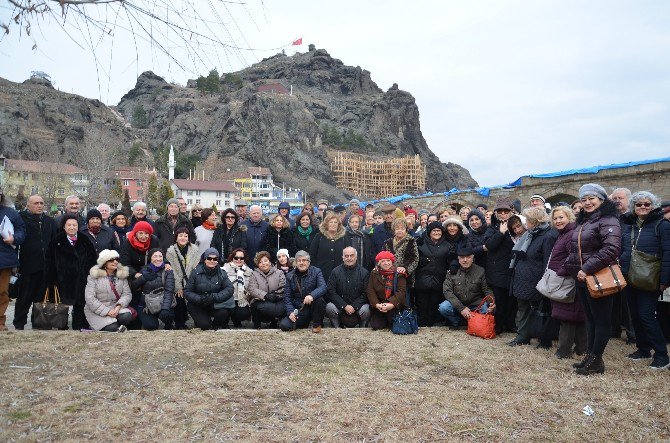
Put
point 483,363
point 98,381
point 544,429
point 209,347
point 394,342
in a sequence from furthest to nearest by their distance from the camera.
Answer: point 394,342 → point 209,347 → point 483,363 → point 98,381 → point 544,429

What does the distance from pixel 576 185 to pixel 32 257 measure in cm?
1591

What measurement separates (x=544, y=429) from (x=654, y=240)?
279 cm

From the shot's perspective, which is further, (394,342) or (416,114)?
(416,114)

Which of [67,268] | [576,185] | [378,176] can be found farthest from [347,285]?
[378,176]

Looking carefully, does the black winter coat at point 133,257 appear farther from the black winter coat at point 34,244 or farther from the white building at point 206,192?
the white building at point 206,192

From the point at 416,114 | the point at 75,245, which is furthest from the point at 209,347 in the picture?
the point at 416,114

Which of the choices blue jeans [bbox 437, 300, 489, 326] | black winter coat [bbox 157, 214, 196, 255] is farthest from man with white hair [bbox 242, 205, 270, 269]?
blue jeans [bbox 437, 300, 489, 326]

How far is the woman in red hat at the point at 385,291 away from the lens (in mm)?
6035

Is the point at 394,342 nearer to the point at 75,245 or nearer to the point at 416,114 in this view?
the point at 75,245

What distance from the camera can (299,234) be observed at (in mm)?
7539

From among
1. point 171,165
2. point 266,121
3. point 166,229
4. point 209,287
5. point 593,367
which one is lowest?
point 593,367

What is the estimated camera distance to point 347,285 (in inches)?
249

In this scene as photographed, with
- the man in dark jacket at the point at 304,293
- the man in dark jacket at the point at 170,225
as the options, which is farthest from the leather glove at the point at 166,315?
the man in dark jacket at the point at 304,293

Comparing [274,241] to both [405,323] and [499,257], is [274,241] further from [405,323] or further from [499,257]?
[499,257]
